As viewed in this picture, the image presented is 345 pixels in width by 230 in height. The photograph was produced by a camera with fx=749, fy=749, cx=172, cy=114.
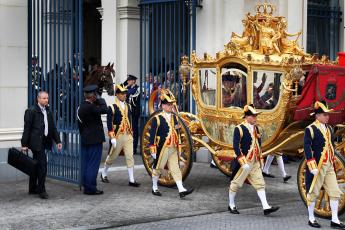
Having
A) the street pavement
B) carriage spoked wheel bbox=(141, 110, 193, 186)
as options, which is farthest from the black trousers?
carriage spoked wheel bbox=(141, 110, 193, 186)

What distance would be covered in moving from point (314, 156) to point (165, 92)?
3003 mm

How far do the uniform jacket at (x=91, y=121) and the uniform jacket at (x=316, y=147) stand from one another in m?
3.41

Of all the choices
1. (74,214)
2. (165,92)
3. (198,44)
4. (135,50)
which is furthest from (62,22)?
(135,50)

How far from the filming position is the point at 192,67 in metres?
A: 12.8

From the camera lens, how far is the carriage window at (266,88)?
11367mm

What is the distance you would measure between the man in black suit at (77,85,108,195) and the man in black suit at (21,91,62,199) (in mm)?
440

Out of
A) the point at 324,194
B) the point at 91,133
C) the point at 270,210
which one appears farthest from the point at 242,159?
the point at 91,133

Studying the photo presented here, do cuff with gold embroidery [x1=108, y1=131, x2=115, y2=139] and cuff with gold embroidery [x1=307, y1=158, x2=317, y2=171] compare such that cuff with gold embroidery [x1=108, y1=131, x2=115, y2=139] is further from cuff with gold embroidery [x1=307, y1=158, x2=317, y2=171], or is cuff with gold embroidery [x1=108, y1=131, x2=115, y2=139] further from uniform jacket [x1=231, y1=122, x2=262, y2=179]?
cuff with gold embroidery [x1=307, y1=158, x2=317, y2=171]

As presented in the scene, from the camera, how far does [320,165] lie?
9602 mm

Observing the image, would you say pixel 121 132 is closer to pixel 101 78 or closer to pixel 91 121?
pixel 91 121

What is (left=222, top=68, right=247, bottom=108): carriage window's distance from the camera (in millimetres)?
11820

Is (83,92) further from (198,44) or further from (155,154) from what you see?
(198,44)

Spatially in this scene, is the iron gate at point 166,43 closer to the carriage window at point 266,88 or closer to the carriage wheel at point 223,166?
the carriage wheel at point 223,166

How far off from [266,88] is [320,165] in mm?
2238
